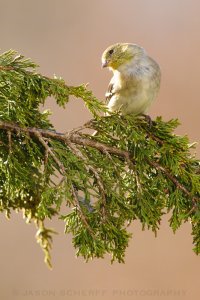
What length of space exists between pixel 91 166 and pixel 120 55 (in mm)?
1516

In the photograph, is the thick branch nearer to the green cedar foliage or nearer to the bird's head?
the green cedar foliage

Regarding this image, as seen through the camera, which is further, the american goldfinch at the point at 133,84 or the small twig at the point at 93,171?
the american goldfinch at the point at 133,84

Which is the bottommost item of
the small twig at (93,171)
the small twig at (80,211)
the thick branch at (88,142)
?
the small twig at (80,211)

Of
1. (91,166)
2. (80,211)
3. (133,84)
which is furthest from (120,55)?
(80,211)

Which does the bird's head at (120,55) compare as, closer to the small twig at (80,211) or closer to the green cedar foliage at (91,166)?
the green cedar foliage at (91,166)

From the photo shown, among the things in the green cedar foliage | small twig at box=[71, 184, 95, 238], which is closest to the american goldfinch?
the green cedar foliage

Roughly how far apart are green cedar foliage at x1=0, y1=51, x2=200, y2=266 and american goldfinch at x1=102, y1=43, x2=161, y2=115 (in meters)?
0.89

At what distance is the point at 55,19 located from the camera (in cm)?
848

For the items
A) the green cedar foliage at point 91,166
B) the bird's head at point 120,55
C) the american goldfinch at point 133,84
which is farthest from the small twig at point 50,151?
the bird's head at point 120,55

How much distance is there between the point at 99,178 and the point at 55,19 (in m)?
6.65

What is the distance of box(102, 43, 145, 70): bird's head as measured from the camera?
3.47 meters

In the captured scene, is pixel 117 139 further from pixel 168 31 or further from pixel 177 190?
pixel 168 31

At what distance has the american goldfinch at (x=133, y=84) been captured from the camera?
3.20 metres

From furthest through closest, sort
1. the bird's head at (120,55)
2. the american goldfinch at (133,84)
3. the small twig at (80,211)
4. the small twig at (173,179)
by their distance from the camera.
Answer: the bird's head at (120,55)
the american goldfinch at (133,84)
the small twig at (173,179)
the small twig at (80,211)
